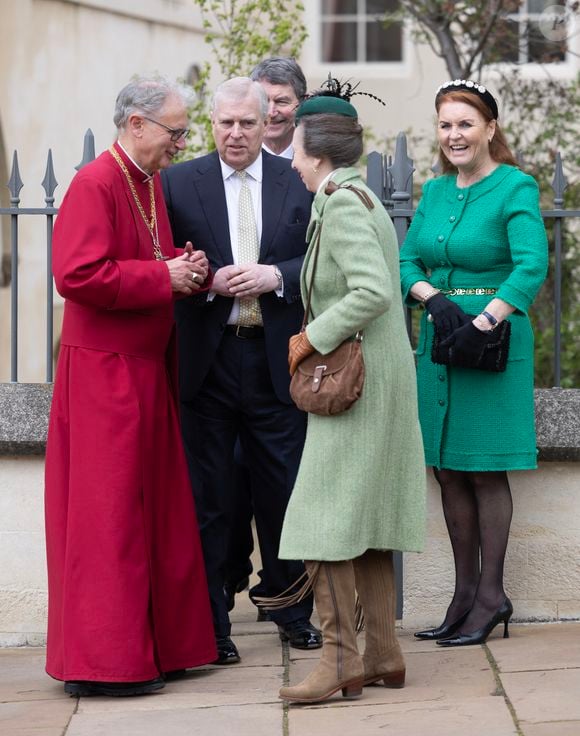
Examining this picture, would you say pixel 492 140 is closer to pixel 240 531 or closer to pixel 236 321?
pixel 236 321

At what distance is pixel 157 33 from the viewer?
14.4m

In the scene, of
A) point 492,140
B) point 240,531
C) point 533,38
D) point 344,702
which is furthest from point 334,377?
point 533,38

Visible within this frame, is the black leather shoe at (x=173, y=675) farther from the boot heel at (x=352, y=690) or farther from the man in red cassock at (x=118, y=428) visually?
the boot heel at (x=352, y=690)

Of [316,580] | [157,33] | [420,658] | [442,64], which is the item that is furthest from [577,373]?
[442,64]

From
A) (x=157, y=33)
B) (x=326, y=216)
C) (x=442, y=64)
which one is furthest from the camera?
(x=442, y=64)

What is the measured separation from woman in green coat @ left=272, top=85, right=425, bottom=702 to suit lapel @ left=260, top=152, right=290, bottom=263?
0.60 metres

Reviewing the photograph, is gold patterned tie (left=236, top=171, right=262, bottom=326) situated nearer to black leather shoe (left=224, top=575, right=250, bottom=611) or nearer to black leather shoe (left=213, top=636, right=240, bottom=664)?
black leather shoe (left=213, top=636, right=240, bottom=664)

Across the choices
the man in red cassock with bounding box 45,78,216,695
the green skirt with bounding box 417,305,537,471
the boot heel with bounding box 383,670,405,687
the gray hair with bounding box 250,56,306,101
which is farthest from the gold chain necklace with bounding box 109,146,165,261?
the boot heel with bounding box 383,670,405,687

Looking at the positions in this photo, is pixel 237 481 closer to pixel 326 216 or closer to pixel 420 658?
pixel 420 658

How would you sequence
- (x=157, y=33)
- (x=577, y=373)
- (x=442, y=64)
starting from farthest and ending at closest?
(x=442, y=64), (x=157, y=33), (x=577, y=373)

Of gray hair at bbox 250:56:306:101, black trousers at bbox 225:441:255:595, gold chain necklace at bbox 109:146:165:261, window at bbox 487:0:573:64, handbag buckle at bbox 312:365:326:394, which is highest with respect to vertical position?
window at bbox 487:0:573:64

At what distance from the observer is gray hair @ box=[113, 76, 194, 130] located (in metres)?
5.05

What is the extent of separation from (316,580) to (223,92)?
1648mm

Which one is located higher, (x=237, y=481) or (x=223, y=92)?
(x=223, y=92)
